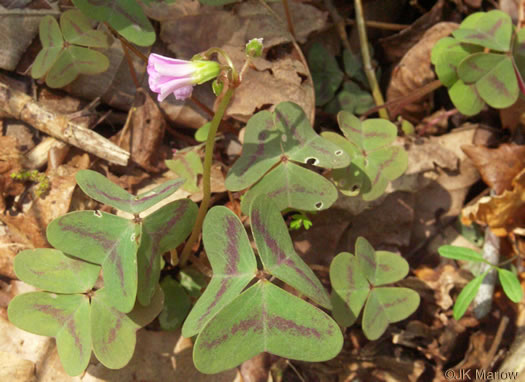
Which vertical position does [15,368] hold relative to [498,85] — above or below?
below

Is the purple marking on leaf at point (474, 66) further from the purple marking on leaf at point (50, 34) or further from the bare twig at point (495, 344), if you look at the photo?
the purple marking on leaf at point (50, 34)

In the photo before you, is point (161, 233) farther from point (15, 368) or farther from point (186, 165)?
point (15, 368)

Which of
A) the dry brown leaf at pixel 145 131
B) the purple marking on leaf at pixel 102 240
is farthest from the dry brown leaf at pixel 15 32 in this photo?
the purple marking on leaf at pixel 102 240

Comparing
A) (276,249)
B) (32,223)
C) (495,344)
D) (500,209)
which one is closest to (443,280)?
(495,344)

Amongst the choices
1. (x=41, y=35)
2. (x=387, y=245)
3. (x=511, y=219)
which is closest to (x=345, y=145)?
(x=387, y=245)

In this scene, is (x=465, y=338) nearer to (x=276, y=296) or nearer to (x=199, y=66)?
(x=276, y=296)
